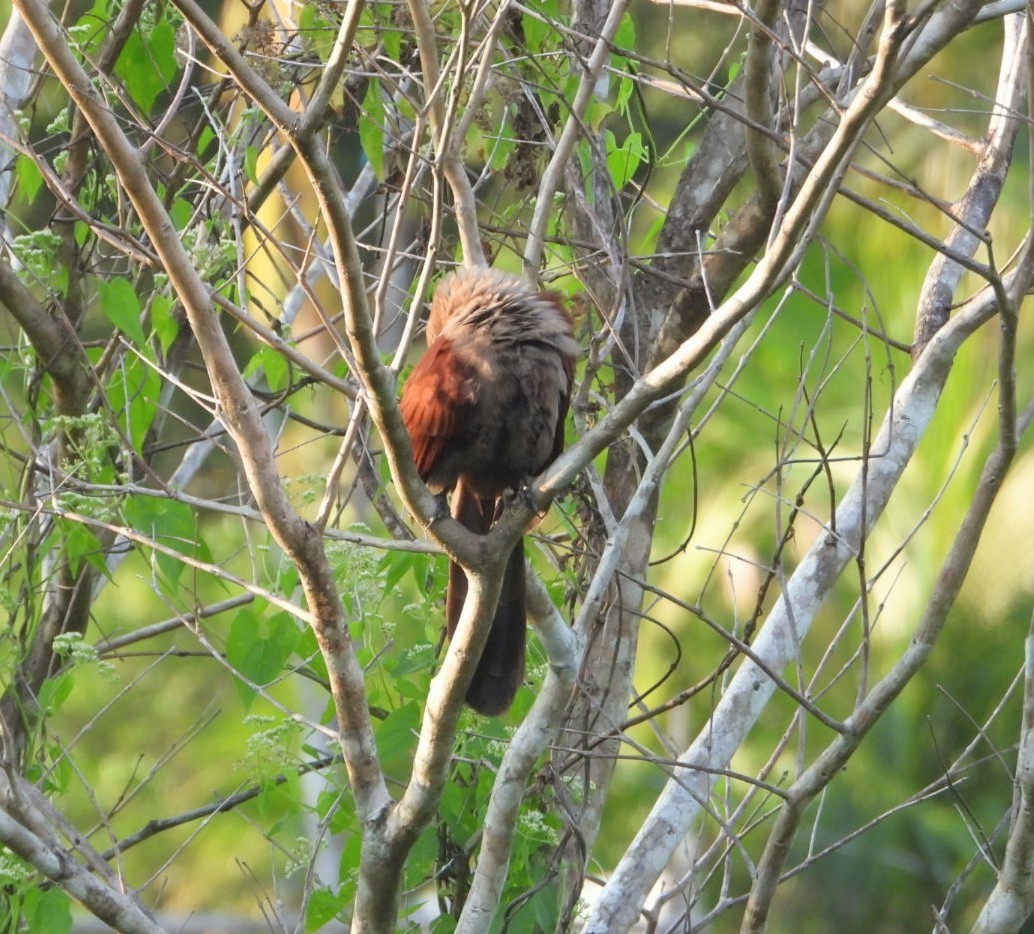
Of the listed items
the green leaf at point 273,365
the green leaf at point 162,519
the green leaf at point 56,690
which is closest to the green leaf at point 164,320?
the green leaf at point 273,365

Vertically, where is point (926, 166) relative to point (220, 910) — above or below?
above

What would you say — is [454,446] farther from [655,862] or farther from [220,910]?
[220,910]

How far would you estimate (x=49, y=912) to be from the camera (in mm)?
3270

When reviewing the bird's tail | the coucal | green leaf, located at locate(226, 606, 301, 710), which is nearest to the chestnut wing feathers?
the coucal

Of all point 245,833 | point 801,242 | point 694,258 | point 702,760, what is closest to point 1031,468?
point 694,258

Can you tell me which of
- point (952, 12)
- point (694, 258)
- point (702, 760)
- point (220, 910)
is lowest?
point (220, 910)

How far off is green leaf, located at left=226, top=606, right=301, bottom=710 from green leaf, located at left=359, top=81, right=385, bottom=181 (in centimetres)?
136

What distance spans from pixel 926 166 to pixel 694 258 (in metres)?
7.95

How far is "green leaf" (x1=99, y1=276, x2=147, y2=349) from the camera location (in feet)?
10.8

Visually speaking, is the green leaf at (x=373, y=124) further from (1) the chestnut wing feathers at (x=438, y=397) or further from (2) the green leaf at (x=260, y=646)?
(2) the green leaf at (x=260, y=646)

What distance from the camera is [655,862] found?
364 centimetres

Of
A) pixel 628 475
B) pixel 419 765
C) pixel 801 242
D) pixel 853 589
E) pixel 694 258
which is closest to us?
pixel 801 242

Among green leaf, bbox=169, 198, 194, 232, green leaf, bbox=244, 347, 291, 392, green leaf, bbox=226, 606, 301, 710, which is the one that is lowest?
green leaf, bbox=226, 606, 301, 710

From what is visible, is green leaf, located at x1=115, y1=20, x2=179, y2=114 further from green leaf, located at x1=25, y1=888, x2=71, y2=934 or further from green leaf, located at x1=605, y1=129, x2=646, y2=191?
green leaf, located at x1=25, y1=888, x2=71, y2=934
